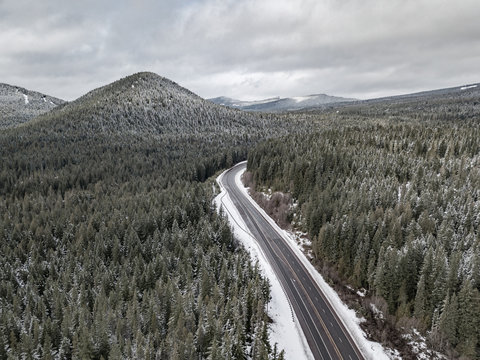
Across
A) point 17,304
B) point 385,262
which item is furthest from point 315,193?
point 17,304

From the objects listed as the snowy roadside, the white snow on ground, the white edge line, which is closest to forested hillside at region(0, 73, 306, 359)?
the snowy roadside

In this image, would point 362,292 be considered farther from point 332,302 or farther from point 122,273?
point 122,273

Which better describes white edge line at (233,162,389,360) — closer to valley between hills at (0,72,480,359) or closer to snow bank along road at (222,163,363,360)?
snow bank along road at (222,163,363,360)

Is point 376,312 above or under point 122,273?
under

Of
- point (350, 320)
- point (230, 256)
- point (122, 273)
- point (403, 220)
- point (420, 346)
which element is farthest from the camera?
point (403, 220)

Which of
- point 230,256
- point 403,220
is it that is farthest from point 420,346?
point 230,256
